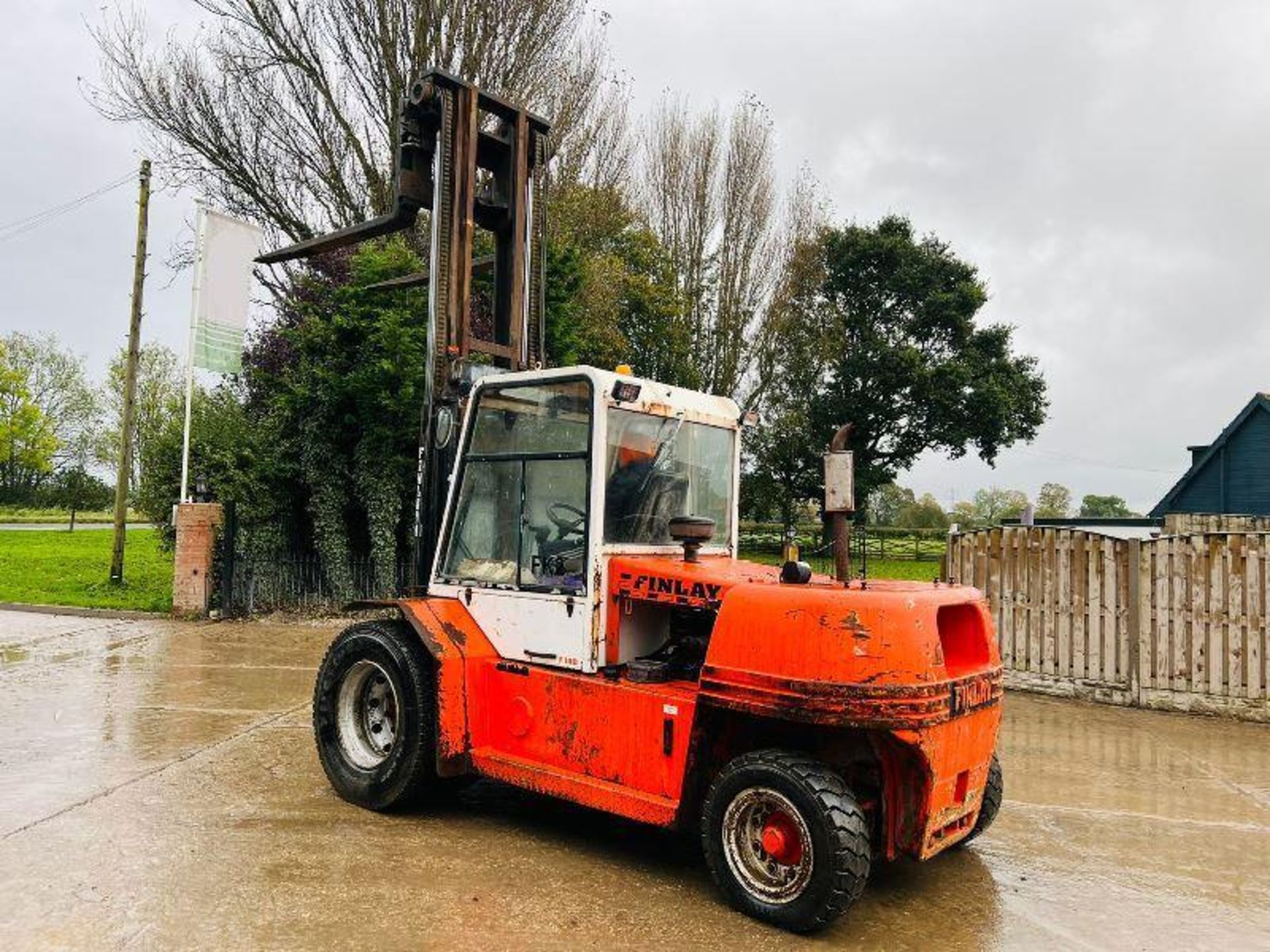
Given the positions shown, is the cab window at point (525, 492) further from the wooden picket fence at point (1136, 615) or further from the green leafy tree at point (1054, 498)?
the green leafy tree at point (1054, 498)

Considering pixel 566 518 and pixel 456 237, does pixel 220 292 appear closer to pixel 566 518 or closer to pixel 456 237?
pixel 456 237

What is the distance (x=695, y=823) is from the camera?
4.45 metres

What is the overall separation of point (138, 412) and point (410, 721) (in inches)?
1832

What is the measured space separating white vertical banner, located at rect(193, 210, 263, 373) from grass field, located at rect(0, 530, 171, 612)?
3.55 m

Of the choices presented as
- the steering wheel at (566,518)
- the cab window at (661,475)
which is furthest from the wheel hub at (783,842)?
the steering wheel at (566,518)

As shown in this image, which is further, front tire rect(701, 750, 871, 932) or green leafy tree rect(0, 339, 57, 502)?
green leafy tree rect(0, 339, 57, 502)

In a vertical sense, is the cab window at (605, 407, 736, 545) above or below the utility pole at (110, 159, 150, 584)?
below

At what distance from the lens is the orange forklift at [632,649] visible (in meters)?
4.04

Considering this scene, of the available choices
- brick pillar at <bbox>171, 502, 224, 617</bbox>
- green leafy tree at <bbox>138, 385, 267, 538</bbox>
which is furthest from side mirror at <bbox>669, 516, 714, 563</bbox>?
brick pillar at <bbox>171, 502, 224, 617</bbox>

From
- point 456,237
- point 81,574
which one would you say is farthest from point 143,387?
point 456,237

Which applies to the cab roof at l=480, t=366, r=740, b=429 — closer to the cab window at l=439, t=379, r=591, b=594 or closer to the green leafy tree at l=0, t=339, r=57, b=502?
the cab window at l=439, t=379, r=591, b=594

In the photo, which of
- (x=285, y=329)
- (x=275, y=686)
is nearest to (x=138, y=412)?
(x=285, y=329)

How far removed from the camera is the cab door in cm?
491

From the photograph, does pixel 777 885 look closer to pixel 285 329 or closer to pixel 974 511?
pixel 285 329
